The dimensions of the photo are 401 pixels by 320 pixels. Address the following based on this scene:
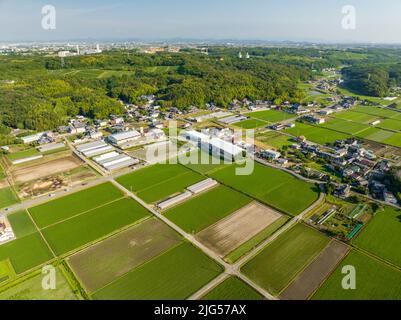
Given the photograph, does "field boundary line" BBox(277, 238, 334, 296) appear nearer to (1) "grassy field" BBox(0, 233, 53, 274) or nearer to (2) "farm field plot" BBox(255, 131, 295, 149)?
(1) "grassy field" BBox(0, 233, 53, 274)

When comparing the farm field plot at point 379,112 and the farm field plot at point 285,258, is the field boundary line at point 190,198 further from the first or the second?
the farm field plot at point 379,112

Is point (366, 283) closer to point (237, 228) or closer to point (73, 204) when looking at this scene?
point (237, 228)

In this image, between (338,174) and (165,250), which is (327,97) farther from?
(165,250)

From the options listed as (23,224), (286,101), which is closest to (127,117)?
(23,224)

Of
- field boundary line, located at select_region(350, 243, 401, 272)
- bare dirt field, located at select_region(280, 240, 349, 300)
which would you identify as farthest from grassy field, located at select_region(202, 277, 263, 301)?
field boundary line, located at select_region(350, 243, 401, 272)

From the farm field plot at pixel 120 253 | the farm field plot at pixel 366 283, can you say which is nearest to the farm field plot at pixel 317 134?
the farm field plot at pixel 366 283
